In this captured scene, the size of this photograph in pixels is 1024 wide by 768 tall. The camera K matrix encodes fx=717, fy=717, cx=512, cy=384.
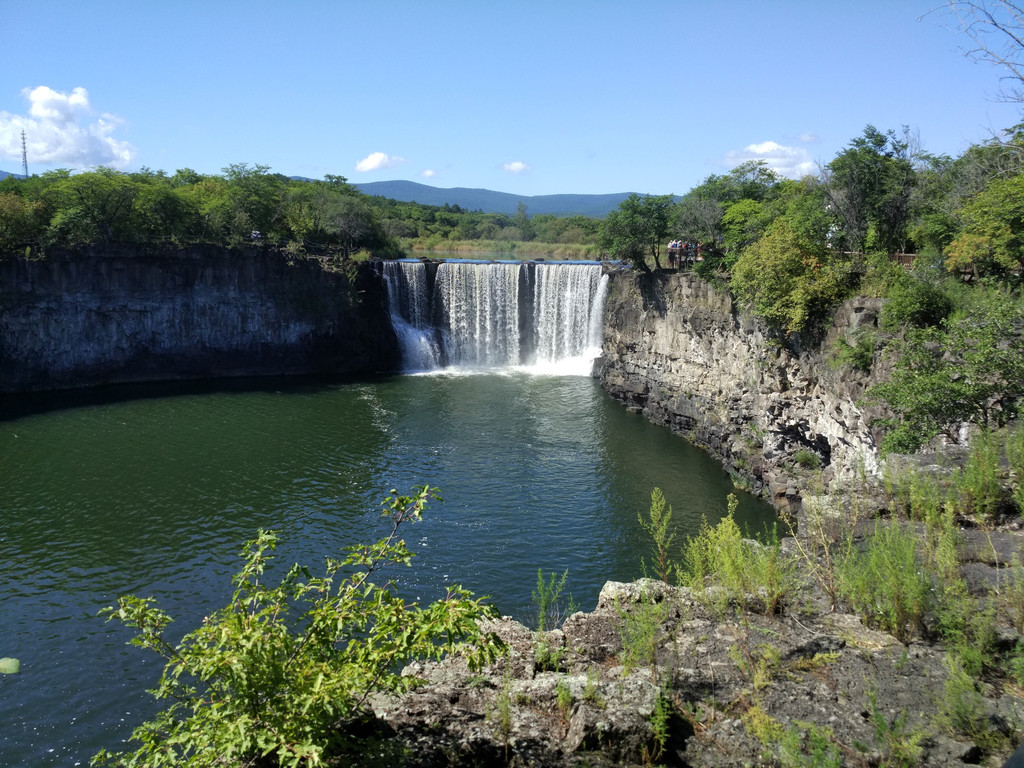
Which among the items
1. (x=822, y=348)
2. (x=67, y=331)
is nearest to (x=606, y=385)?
(x=822, y=348)

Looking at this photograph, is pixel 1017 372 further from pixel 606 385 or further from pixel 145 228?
pixel 145 228

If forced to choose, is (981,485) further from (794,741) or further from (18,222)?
(18,222)

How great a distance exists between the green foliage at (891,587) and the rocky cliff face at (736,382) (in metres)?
3.97

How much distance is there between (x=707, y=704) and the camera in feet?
21.5

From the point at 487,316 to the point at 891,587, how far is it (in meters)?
37.6

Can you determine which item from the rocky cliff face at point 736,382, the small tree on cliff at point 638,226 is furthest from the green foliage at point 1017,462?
the small tree on cliff at point 638,226

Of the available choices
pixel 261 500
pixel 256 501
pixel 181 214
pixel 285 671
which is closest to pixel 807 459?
pixel 261 500

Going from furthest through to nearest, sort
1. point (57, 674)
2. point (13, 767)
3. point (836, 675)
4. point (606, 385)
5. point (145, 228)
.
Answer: point (145, 228), point (606, 385), point (57, 674), point (13, 767), point (836, 675)

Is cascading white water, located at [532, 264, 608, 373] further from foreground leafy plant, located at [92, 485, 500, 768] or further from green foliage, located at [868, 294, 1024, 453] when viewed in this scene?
foreground leafy plant, located at [92, 485, 500, 768]

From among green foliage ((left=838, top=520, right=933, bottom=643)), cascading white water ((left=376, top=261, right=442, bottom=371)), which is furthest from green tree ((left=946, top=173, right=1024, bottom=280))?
cascading white water ((left=376, top=261, right=442, bottom=371))

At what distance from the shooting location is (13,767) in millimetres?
10977

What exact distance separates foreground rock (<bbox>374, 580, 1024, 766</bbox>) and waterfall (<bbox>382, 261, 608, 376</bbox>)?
34462 millimetres

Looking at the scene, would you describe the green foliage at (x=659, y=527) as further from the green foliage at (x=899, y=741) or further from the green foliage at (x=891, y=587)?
the green foliage at (x=899, y=741)

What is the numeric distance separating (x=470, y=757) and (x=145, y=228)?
41896 millimetres
